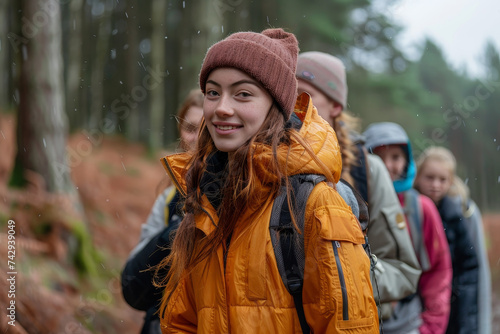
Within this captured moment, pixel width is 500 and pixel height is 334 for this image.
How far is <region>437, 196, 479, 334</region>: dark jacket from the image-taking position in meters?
4.19

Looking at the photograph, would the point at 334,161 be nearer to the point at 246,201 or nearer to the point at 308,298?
the point at 246,201

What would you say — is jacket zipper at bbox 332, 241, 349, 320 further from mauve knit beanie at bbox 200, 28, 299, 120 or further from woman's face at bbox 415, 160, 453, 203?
woman's face at bbox 415, 160, 453, 203

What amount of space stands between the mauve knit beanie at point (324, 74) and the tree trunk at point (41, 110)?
199 inches

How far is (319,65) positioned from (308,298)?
1.93 meters

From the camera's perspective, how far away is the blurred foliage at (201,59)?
57.1 ft

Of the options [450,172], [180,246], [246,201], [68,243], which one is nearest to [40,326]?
[68,243]

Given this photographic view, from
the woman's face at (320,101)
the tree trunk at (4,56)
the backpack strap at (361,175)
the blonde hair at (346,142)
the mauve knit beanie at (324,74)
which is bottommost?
the tree trunk at (4,56)

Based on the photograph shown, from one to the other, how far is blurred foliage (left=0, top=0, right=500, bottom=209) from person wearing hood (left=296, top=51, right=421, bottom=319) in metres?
5.41

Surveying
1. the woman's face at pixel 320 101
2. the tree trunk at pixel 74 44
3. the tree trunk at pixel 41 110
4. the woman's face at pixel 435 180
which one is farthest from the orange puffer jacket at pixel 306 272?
the tree trunk at pixel 74 44

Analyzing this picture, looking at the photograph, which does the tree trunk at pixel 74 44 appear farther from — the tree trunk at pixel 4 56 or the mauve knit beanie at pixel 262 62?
the mauve knit beanie at pixel 262 62

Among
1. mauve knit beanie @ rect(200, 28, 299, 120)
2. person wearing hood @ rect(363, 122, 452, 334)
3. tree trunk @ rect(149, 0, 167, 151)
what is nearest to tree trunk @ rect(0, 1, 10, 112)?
tree trunk @ rect(149, 0, 167, 151)

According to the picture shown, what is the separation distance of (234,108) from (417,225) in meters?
2.18

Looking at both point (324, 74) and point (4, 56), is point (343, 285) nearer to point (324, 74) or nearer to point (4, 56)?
point (324, 74)

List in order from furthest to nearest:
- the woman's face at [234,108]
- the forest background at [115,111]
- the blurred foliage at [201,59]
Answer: the blurred foliage at [201,59]
the forest background at [115,111]
the woman's face at [234,108]
